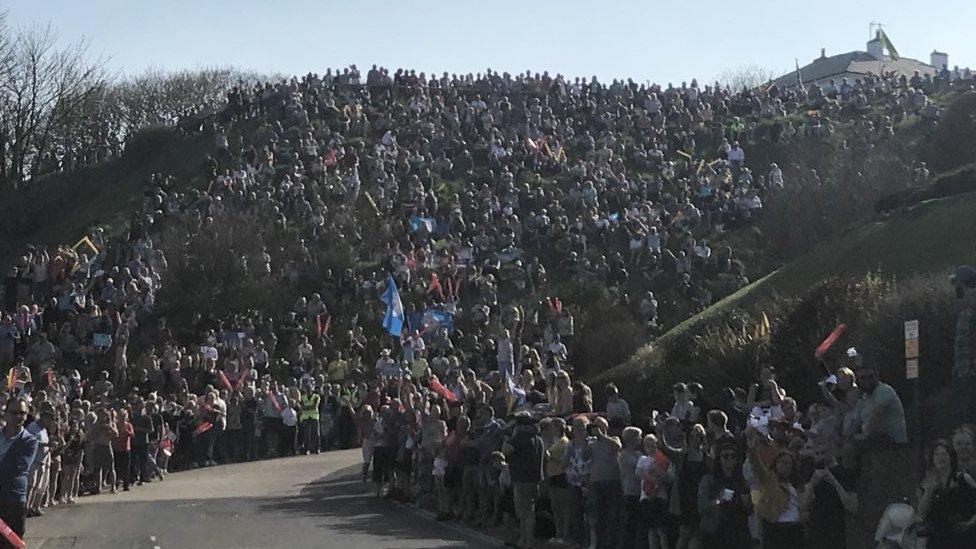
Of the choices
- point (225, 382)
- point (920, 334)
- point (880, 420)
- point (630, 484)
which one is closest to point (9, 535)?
point (630, 484)

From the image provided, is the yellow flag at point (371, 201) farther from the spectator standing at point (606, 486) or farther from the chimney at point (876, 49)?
the chimney at point (876, 49)

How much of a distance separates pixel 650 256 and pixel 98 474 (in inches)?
885

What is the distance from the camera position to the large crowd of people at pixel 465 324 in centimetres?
1580

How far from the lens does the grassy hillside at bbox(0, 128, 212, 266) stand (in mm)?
58062

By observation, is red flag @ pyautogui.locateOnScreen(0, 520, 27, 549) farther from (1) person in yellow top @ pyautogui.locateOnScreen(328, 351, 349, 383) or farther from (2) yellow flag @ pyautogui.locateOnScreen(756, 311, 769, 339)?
(1) person in yellow top @ pyautogui.locateOnScreen(328, 351, 349, 383)

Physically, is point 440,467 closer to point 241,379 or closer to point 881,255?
point 881,255

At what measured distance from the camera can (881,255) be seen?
31.8 metres

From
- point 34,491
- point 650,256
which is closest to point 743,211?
point 650,256

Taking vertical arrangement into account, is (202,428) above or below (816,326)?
below

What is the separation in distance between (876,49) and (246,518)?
10471 cm

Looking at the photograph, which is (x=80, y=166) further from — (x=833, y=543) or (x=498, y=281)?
(x=833, y=543)

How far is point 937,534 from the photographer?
1177 centimetres

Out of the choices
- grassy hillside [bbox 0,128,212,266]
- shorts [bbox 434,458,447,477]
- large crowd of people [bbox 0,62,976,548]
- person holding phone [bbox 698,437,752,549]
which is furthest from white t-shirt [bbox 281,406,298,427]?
grassy hillside [bbox 0,128,212,266]

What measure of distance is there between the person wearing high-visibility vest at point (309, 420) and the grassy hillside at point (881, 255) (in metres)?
7.07
